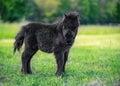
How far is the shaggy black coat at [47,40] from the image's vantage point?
1204 centimetres

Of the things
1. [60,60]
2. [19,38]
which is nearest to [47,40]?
[60,60]

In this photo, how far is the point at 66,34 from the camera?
11.5 m

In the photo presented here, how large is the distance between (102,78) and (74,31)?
1329 millimetres

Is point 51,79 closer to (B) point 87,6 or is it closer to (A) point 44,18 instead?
(B) point 87,6

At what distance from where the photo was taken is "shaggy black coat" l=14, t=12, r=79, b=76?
39.5 feet

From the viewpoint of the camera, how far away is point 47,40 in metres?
12.5

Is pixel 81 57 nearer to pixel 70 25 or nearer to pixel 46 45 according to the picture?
pixel 46 45

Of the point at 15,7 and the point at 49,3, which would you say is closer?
the point at 49,3

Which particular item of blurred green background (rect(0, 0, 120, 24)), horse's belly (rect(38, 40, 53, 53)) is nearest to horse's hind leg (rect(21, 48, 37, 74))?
horse's belly (rect(38, 40, 53, 53))

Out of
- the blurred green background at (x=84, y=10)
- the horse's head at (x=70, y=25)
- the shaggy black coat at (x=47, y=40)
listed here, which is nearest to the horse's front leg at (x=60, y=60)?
the shaggy black coat at (x=47, y=40)

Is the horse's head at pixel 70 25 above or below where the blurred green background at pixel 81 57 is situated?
above

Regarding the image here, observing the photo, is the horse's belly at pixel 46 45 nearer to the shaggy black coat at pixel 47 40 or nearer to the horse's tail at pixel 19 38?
the shaggy black coat at pixel 47 40

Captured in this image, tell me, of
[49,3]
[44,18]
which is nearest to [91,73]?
[49,3]

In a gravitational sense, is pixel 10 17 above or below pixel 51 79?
below
